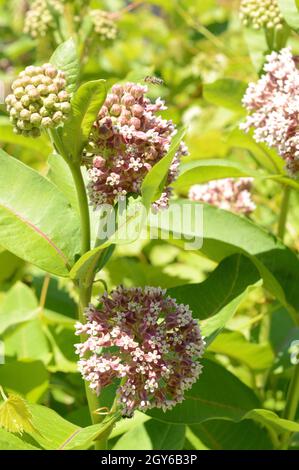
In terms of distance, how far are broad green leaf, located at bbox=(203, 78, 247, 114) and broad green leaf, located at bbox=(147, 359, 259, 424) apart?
70cm

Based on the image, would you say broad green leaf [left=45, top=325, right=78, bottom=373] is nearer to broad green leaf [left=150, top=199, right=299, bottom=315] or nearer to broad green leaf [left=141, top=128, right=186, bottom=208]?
broad green leaf [left=150, top=199, right=299, bottom=315]

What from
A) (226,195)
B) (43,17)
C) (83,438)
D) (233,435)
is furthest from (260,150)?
(43,17)

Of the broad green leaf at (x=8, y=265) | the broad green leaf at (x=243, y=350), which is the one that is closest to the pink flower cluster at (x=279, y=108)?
the broad green leaf at (x=243, y=350)

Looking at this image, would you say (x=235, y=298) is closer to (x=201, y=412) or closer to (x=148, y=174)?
(x=201, y=412)

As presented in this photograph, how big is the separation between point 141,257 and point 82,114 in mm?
1509

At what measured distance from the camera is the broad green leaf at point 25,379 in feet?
6.45

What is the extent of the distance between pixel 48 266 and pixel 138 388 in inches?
11.2

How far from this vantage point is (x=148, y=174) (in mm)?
1288

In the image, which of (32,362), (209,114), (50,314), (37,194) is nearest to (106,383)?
(37,194)

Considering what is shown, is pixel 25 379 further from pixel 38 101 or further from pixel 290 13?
pixel 290 13

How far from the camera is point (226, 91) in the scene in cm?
209

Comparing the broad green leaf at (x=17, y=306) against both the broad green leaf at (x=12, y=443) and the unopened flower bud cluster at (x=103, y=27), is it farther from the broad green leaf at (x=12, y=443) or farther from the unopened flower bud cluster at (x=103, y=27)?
the unopened flower bud cluster at (x=103, y=27)

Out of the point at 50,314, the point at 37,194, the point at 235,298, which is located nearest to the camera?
the point at 37,194

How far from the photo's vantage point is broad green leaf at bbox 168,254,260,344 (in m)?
1.76
